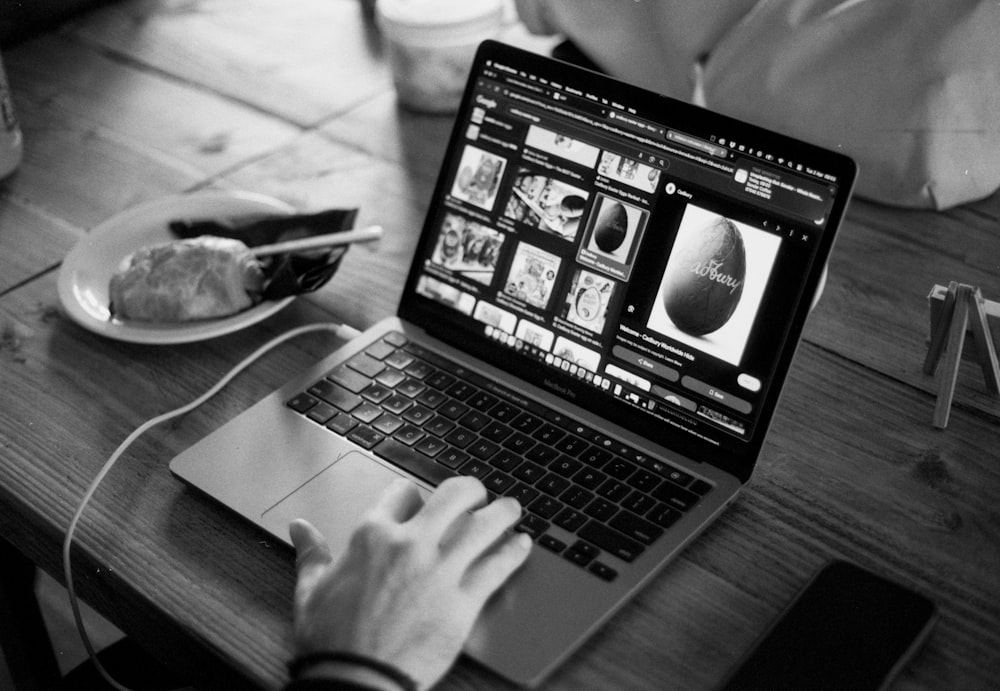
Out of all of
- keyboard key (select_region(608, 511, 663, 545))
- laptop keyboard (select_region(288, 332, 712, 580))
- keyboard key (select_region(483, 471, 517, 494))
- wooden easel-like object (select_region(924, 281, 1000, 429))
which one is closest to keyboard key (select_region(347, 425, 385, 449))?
laptop keyboard (select_region(288, 332, 712, 580))

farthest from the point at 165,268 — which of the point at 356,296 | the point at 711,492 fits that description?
the point at 711,492

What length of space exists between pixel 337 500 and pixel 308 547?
7 centimetres

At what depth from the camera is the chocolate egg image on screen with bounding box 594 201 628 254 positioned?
0.84 meters

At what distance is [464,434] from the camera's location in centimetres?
83

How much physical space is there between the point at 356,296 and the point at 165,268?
0.60 feet

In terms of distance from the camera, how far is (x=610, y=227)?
0.85 m

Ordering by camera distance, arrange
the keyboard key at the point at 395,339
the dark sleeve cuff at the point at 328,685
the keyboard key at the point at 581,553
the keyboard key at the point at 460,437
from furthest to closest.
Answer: the keyboard key at the point at 395,339, the keyboard key at the point at 460,437, the keyboard key at the point at 581,553, the dark sleeve cuff at the point at 328,685

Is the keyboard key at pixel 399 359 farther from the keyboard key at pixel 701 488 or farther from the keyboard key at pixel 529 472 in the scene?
the keyboard key at pixel 701 488

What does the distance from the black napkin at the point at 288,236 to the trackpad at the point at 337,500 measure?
0.22 metres

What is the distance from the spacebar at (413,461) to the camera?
0.80m

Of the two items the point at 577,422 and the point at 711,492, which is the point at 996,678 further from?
the point at 577,422

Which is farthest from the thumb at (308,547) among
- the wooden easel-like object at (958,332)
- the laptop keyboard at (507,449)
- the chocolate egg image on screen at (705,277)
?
the wooden easel-like object at (958,332)

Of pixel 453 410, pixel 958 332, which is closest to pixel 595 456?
pixel 453 410

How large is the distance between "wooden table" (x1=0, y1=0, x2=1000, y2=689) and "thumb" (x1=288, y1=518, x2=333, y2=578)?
0.03 metres
